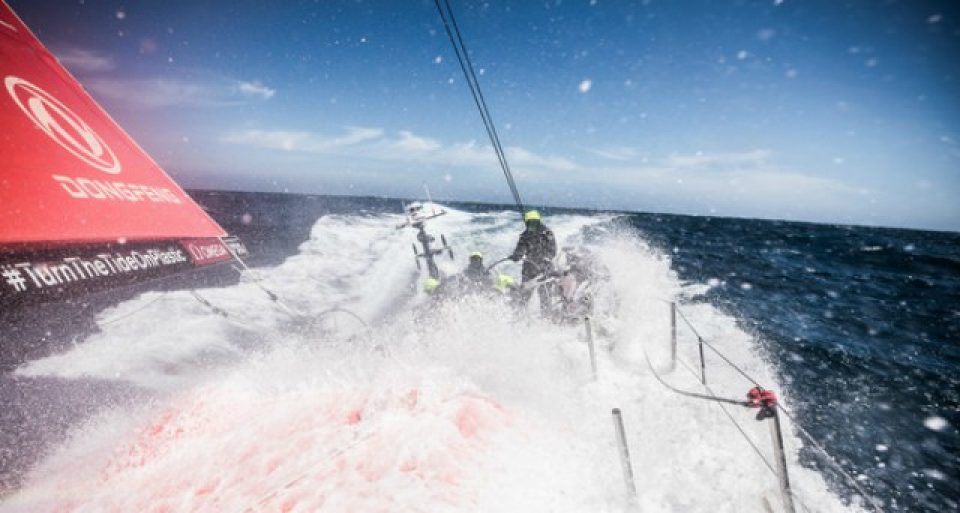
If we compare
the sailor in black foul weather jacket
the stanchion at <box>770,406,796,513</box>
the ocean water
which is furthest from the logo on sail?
the sailor in black foul weather jacket

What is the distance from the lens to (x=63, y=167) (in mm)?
1622

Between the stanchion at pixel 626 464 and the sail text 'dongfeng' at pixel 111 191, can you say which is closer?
the sail text 'dongfeng' at pixel 111 191

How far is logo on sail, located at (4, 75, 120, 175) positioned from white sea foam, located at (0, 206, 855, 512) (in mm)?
2659

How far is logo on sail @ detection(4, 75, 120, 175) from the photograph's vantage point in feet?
5.26

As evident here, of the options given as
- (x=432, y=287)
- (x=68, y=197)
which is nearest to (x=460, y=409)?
(x=68, y=197)

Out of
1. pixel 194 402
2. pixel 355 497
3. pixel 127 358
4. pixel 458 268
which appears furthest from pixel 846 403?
pixel 127 358

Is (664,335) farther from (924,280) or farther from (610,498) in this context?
(924,280)

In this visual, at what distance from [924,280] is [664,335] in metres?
20.8

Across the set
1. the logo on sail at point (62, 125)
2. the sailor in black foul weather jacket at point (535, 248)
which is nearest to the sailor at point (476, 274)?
the sailor in black foul weather jacket at point (535, 248)

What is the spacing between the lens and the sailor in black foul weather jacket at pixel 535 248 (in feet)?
28.1

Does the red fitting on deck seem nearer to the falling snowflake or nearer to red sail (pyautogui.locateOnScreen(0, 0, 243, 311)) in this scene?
red sail (pyautogui.locateOnScreen(0, 0, 243, 311))

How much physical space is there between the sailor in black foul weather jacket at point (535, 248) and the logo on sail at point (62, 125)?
7.06m

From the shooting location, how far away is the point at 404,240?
68.7 ft

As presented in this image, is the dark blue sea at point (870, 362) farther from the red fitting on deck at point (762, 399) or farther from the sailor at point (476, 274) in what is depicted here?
the sailor at point (476, 274)
